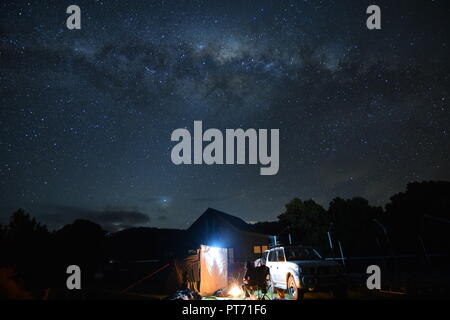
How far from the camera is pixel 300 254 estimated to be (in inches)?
465

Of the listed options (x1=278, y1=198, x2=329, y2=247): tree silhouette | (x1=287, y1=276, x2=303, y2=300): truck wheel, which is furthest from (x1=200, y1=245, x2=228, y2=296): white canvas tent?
(x1=278, y1=198, x2=329, y2=247): tree silhouette

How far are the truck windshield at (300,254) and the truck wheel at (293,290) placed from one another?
1037 millimetres

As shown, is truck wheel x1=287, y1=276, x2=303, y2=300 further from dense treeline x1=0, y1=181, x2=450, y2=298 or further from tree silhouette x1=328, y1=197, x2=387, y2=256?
tree silhouette x1=328, y1=197, x2=387, y2=256

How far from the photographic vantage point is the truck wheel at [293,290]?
9.90 m

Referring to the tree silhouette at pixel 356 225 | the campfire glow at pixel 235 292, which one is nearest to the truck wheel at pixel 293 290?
the campfire glow at pixel 235 292

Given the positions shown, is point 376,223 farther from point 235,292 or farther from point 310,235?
point 235,292

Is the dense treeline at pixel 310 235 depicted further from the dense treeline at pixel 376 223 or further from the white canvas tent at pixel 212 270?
the white canvas tent at pixel 212 270

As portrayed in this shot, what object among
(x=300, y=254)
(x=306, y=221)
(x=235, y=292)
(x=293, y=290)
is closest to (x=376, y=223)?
(x=306, y=221)

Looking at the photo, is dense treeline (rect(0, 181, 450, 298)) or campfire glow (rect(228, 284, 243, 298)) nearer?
campfire glow (rect(228, 284, 243, 298))

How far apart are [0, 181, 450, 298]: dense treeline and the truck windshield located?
16605 millimetres

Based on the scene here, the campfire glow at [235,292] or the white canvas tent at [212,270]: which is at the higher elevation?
the white canvas tent at [212,270]

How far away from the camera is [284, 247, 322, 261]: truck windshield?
1157 centimetres

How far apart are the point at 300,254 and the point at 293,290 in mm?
1856
